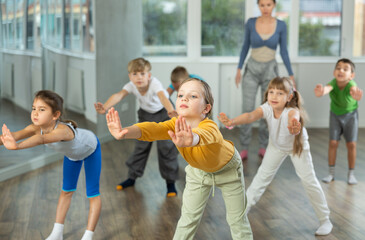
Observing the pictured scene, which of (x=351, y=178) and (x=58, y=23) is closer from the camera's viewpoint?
(x=351, y=178)

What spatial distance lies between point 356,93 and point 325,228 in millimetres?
1174

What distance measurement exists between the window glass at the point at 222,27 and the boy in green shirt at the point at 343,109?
2886 millimetres

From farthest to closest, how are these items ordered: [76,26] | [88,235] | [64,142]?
[76,26]
[88,235]
[64,142]

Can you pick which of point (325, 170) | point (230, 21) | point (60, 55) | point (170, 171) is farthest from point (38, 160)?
point (230, 21)

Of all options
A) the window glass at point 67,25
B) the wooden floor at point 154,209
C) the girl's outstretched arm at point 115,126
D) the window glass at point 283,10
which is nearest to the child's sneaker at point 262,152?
the wooden floor at point 154,209

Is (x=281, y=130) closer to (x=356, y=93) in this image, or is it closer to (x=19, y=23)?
(x=356, y=93)

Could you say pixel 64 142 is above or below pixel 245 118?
below

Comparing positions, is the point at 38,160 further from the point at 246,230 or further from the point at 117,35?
the point at 246,230

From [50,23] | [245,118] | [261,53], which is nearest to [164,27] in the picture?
[50,23]

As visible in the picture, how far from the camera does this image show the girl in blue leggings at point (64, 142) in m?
2.53

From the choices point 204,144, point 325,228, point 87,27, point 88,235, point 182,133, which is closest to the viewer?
point 182,133

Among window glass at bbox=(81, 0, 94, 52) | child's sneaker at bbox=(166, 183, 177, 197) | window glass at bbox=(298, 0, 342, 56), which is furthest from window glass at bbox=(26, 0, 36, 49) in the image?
window glass at bbox=(298, 0, 342, 56)

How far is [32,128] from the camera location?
2.59 m

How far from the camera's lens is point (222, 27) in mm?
6730
